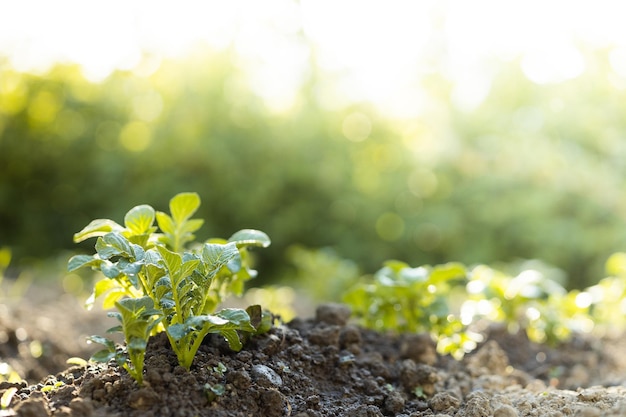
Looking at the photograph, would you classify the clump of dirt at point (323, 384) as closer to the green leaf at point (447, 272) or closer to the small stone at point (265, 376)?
the small stone at point (265, 376)

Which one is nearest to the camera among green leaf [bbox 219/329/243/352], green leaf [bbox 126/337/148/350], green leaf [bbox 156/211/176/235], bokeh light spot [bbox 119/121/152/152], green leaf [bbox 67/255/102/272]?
green leaf [bbox 126/337/148/350]

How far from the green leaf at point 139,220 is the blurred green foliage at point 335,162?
13.4 feet

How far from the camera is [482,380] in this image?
6.28ft

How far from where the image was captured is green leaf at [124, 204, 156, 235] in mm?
1620

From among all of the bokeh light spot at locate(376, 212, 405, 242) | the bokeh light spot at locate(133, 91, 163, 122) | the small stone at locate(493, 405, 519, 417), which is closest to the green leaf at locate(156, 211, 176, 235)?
the small stone at locate(493, 405, 519, 417)

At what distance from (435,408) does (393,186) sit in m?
4.24

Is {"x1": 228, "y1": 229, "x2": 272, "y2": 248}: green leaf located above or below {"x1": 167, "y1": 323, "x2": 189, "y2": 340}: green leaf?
above

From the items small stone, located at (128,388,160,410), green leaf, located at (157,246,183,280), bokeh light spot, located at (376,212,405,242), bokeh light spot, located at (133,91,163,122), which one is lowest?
small stone, located at (128,388,160,410)

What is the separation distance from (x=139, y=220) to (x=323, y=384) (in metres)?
0.65

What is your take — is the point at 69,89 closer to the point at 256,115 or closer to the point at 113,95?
the point at 113,95

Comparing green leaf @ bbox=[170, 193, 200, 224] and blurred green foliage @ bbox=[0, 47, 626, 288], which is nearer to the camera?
green leaf @ bbox=[170, 193, 200, 224]

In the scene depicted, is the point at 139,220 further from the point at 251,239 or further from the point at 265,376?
the point at 265,376

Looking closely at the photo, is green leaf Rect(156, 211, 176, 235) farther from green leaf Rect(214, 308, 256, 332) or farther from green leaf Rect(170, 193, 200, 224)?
green leaf Rect(214, 308, 256, 332)

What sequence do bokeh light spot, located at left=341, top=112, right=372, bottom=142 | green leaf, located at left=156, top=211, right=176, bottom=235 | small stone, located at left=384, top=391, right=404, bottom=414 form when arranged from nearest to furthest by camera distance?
small stone, located at left=384, top=391, right=404, bottom=414 < green leaf, located at left=156, top=211, right=176, bottom=235 < bokeh light spot, located at left=341, top=112, right=372, bottom=142
